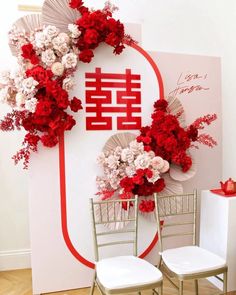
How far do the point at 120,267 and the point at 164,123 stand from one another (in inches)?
43.0

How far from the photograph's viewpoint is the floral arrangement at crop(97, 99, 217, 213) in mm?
2246

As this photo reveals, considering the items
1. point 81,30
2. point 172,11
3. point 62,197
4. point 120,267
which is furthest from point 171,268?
point 172,11

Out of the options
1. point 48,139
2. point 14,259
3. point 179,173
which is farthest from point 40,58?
point 14,259

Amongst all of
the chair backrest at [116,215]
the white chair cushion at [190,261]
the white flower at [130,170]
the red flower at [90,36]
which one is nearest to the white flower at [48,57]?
the red flower at [90,36]

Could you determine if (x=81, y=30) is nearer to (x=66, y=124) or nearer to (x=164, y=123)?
(x=66, y=124)

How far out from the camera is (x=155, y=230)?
2.51 meters

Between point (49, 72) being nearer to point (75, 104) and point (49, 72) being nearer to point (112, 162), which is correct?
point (75, 104)

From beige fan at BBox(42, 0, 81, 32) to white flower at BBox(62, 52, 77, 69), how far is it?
24 cm

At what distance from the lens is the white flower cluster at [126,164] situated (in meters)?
2.24

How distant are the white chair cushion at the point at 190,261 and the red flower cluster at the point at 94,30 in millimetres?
1521

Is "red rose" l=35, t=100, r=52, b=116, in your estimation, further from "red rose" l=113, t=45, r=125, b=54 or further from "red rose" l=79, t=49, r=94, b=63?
"red rose" l=113, t=45, r=125, b=54

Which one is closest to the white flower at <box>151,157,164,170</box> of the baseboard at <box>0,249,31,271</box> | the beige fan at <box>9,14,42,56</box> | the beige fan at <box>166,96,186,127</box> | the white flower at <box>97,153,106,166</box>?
the white flower at <box>97,153,106,166</box>

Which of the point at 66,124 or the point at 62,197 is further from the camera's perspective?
the point at 62,197

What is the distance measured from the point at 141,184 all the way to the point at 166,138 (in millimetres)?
402
